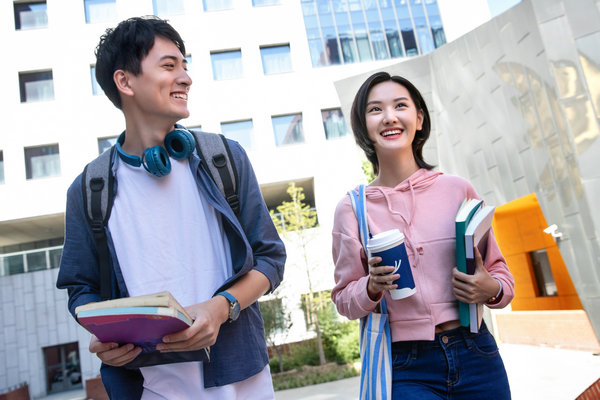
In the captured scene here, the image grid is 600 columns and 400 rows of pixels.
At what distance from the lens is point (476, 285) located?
78.6 inches

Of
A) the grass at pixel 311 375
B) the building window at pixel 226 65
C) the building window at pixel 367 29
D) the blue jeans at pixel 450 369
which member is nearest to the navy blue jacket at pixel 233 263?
the blue jeans at pixel 450 369

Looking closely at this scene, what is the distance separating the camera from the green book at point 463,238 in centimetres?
198

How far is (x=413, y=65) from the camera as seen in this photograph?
12656mm

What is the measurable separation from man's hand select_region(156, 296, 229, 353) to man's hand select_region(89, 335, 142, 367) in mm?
108

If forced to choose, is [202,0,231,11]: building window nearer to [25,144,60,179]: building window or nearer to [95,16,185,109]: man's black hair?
[25,144,60,179]: building window

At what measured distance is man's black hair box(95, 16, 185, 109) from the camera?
2020 mm

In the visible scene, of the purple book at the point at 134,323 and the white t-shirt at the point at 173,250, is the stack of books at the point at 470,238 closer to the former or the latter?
the white t-shirt at the point at 173,250

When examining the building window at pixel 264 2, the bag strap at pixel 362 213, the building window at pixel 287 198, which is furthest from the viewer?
the building window at pixel 264 2

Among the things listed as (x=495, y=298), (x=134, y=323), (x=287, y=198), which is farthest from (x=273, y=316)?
(x=134, y=323)

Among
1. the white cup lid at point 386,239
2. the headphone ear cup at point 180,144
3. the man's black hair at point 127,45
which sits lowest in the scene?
the white cup lid at point 386,239

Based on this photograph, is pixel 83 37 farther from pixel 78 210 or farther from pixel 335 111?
pixel 78 210

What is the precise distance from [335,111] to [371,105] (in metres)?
20.0

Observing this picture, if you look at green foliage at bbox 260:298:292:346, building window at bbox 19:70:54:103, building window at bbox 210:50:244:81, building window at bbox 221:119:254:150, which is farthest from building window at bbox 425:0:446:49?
building window at bbox 19:70:54:103

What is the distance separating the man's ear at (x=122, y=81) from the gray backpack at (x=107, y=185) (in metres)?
0.25
